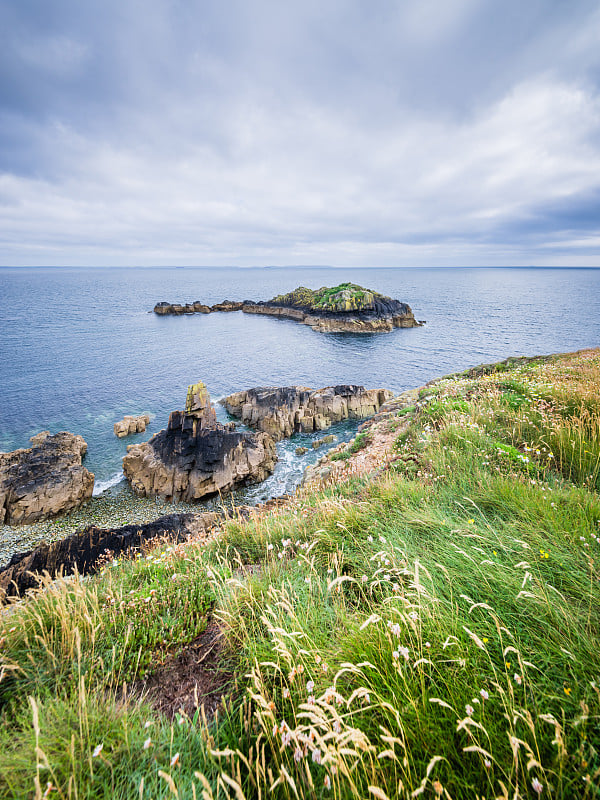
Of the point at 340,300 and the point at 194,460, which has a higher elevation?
the point at 340,300

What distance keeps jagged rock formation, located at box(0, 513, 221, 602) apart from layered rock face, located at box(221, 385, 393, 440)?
14.7 m

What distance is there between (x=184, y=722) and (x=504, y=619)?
2.59 m

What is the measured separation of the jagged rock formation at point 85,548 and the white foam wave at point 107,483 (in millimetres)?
9016

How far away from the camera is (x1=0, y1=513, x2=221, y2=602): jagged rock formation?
10.6 meters

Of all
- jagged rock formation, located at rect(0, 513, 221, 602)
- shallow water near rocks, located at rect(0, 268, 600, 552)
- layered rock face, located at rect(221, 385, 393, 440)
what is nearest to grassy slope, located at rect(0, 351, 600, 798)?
jagged rock formation, located at rect(0, 513, 221, 602)

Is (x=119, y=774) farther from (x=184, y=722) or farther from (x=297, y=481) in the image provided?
(x=297, y=481)

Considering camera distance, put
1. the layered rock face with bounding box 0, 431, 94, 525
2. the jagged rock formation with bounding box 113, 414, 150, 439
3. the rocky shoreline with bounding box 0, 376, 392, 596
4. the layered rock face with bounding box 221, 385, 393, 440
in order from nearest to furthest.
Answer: the rocky shoreline with bounding box 0, 376, 392, 596 < the layered rock face with bounding box 0, 431, 94, 525 < the jagged rock formation with bounding box 113, 414, 150, 439 < the layered rock face with bounding box 221, 385, 393, 440

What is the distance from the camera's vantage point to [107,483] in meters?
22.9

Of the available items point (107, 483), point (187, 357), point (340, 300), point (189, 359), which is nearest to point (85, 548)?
point (107, 483)

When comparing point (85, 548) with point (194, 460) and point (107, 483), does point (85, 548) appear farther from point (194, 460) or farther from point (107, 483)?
point (107, 483)

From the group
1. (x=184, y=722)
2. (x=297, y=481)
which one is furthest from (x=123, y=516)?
(x=184, y=722)

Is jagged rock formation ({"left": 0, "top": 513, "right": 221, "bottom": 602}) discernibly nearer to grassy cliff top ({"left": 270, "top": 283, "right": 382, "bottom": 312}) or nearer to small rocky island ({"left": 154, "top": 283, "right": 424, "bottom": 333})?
small rocky island ({"left": 154, "top": 283, "right": 424, "bottom": 333})

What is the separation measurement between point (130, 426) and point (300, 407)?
14.9 meters

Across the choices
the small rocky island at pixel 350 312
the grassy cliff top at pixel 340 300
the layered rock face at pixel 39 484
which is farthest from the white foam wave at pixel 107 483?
the grassy cliff top at pixel 340 300
